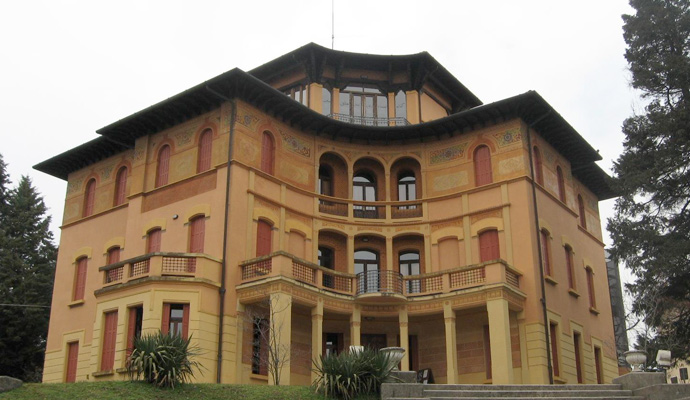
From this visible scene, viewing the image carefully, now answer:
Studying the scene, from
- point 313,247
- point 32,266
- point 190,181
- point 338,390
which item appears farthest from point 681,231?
point 32,266

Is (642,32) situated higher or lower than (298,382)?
higher

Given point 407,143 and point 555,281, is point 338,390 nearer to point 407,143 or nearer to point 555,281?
point 555,281

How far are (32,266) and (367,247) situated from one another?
2041 centimetres

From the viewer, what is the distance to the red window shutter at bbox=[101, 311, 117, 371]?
27084 mm

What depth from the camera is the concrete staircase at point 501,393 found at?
59.7 feet

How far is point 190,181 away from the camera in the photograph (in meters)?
29.9

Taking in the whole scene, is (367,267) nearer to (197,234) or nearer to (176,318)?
(197,234)

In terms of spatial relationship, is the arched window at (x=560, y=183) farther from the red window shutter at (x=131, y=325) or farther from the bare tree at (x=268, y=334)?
the red window shutter at (x=131, y=325)

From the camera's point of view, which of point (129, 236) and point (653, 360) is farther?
point (653, 360)

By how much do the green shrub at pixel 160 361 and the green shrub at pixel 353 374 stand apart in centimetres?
337

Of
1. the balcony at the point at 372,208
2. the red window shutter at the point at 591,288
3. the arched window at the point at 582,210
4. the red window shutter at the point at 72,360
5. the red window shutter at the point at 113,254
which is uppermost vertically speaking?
the arched window at the point at 582,210

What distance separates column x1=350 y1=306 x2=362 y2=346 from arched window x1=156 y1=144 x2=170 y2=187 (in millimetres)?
9238

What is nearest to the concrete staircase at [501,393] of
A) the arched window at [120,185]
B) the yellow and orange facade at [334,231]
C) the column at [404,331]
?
the yellow and orange facade at [334,231]

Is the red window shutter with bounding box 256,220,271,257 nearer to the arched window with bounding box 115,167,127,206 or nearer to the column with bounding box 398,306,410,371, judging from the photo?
the column with bounding box 398,306,410,371
